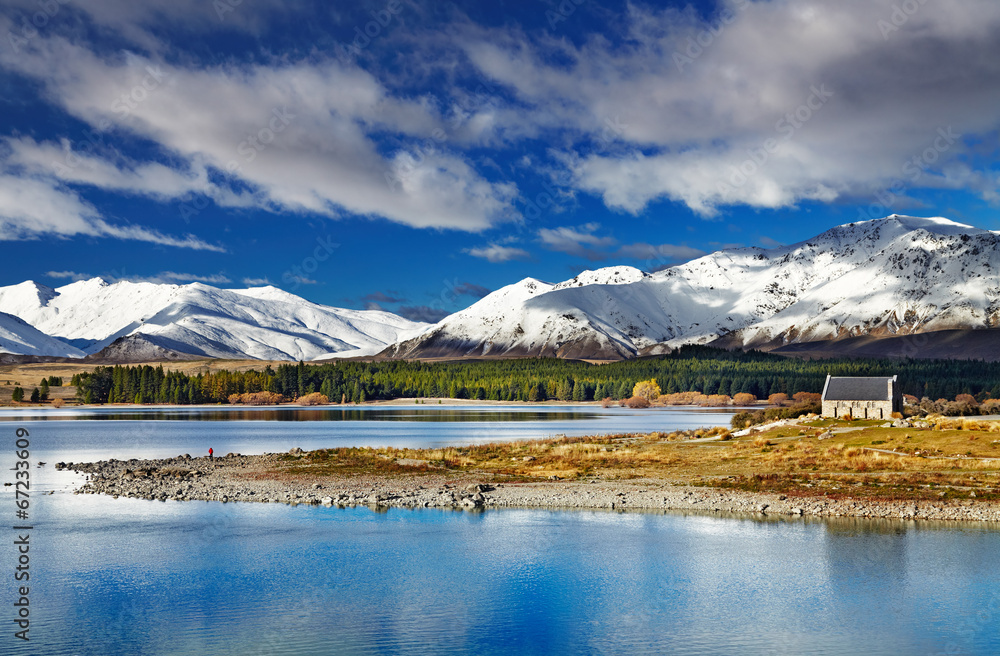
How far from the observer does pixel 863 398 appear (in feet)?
293

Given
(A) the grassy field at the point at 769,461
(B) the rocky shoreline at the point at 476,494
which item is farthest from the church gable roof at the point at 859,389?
(B) the rocky shoreline at the point at 476,494

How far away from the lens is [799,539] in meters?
35.4

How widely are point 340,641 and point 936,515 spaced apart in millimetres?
29078

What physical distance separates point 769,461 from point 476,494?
73.6ft

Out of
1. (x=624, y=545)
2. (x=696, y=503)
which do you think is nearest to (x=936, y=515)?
(x=696, y=503)

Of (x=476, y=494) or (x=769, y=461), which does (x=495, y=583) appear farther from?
(x=769, y=461)

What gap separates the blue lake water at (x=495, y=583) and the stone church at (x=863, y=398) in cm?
5424

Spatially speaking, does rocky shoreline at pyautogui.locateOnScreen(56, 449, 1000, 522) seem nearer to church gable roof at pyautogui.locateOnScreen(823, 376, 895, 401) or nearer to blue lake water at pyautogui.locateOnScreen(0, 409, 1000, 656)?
blue lake water at pyautogui.locateOnScreen(0, 409, 1000, 656)

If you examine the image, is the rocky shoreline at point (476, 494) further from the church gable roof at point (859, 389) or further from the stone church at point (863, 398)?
the church gable roof at point (859, 389)

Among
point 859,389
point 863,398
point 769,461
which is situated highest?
point 859,389

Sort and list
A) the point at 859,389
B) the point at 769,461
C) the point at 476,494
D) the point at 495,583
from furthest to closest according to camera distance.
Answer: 1. the point at 859,389
2. the point at 769,461
3. the point at 476,494
4. the point at 495,583

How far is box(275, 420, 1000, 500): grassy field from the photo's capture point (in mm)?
46281

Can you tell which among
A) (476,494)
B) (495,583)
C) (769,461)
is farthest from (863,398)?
(495,583)

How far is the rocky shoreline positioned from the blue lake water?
188 cm
